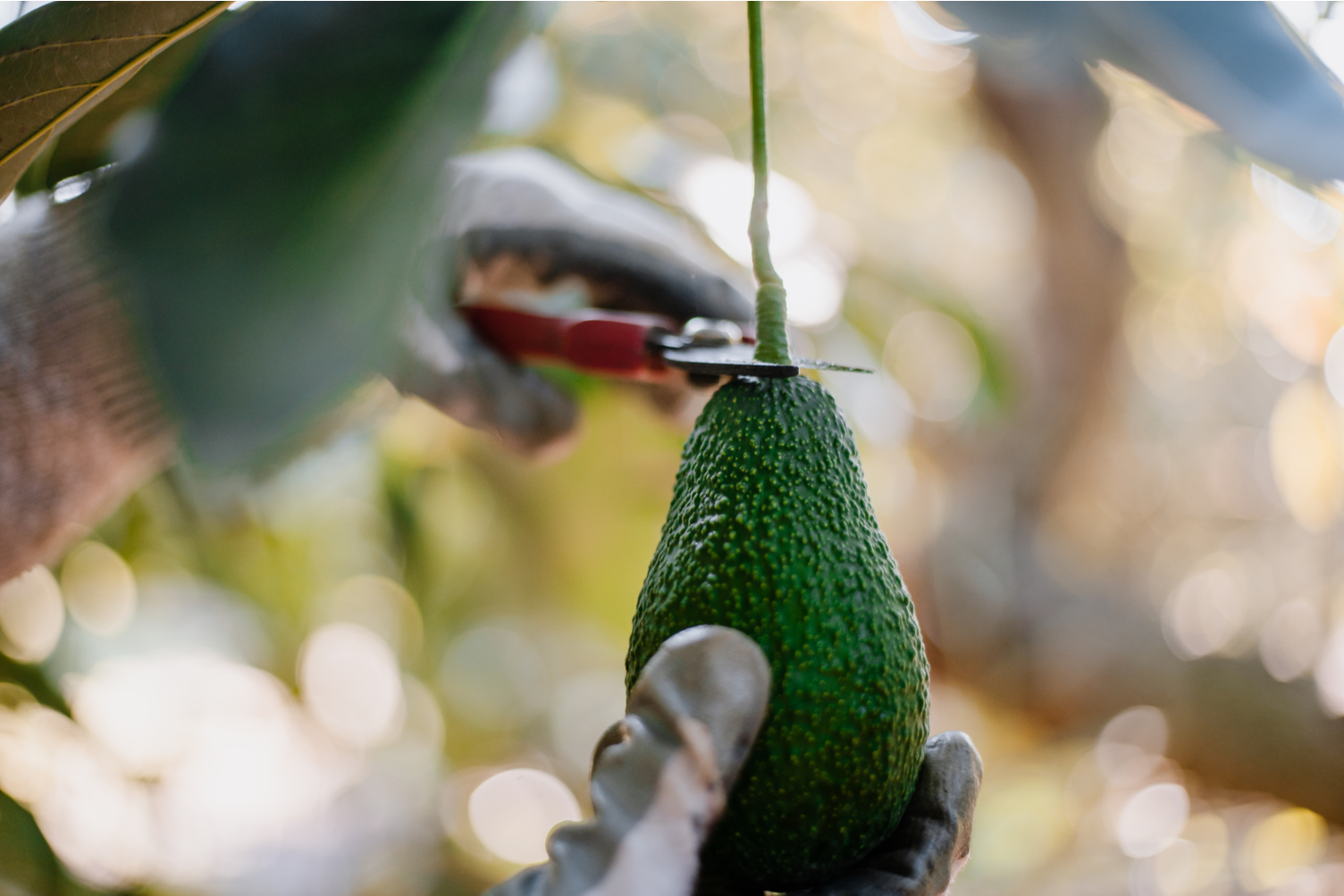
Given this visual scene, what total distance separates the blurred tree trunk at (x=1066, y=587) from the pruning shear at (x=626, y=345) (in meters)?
1.60

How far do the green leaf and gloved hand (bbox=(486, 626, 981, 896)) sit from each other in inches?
16.5

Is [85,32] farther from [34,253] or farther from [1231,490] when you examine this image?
[1231,490]

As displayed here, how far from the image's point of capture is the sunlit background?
5.14ft

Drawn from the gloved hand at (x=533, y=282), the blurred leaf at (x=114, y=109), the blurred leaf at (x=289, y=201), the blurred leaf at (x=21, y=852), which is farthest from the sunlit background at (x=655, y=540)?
the blurred leaf at (x=289, y=201)

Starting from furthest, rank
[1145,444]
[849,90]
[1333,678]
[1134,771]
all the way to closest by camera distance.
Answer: [1145,444]
[849,90]
[1134,771]
[1333,678]

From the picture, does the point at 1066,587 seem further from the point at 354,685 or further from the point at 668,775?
the point at 668,775

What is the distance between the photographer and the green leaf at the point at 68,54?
43 cm

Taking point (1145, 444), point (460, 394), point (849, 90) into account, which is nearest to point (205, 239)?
point (460, 394)

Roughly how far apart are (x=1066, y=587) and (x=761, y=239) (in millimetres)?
2057

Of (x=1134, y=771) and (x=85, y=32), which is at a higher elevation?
(x=85, y=32)

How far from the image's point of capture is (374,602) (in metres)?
2.30

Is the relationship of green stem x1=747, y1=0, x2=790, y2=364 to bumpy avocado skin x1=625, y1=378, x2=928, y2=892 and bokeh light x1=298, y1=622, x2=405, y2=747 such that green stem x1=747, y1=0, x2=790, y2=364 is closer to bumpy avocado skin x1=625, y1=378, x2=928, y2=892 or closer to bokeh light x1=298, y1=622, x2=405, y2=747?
bumpy avocado skin x1=625, y1=378, x2=928, y2=892

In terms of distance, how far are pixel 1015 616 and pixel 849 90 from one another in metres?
1.78

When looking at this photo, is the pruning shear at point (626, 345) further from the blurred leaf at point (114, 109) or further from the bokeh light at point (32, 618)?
the bokeh light at point (32, 618)
